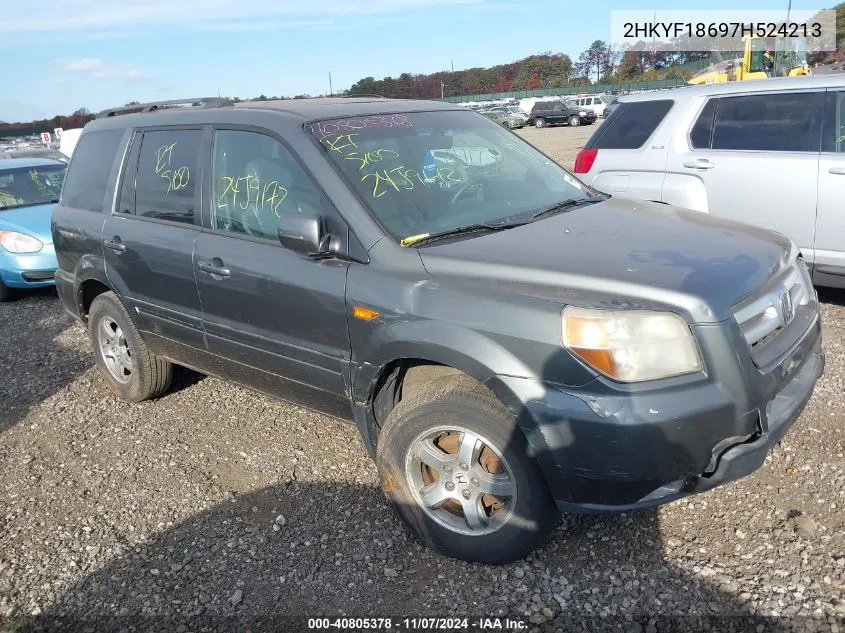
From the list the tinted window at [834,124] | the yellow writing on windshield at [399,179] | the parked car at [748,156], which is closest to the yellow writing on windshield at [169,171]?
the yellow writing on windshield at [399,179]

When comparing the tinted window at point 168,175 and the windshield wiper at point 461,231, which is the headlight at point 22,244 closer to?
the tinted window at point 168,175

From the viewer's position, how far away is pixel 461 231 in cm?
312

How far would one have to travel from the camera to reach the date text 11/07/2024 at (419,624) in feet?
8.57

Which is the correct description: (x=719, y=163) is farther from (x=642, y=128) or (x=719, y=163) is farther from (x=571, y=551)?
(x=571, y=551)

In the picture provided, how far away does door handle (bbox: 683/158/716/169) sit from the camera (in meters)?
5.74

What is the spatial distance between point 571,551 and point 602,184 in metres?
4.10

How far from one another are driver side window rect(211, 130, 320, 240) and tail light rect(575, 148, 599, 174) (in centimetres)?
382

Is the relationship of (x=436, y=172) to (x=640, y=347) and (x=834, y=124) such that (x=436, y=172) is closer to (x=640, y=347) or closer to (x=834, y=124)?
(x=640, y=347)

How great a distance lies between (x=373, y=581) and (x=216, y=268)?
5.81 ft

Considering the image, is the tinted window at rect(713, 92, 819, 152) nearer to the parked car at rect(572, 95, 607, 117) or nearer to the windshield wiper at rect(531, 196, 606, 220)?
the windshield wiper at rect(531, 196, 606, 220)

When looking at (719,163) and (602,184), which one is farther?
(602,184)

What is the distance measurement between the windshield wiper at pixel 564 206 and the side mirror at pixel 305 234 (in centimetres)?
103

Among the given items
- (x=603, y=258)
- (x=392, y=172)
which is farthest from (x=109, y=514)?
(x=603, y=258)

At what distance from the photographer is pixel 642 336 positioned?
95.5 inches
